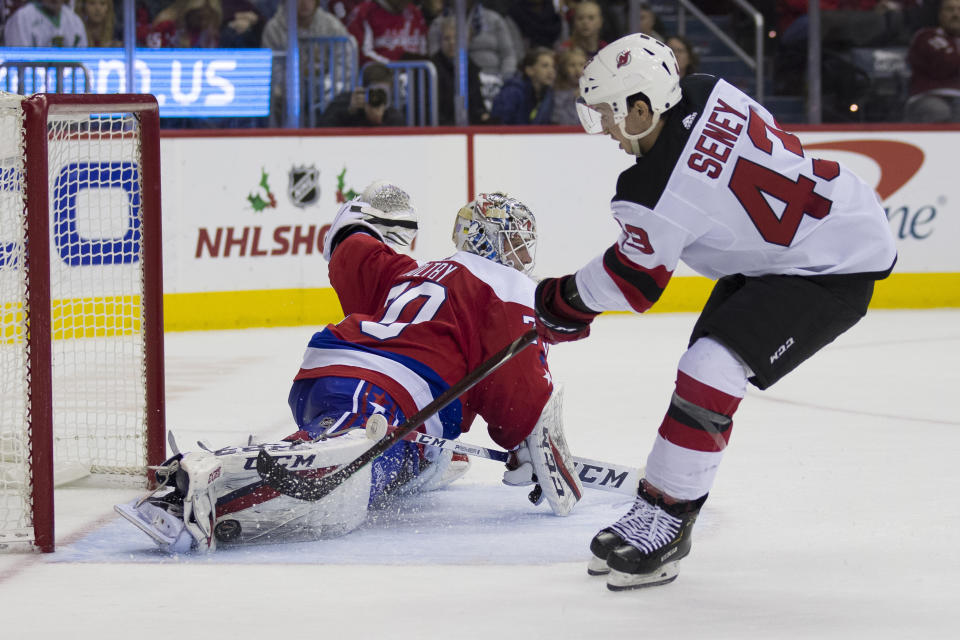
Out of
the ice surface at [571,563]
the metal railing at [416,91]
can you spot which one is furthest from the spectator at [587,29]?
the ice surface at [571,563]

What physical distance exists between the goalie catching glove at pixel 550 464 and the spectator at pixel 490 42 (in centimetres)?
502

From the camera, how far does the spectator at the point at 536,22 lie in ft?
25.9

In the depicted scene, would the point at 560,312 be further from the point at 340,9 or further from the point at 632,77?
the point at 340,9

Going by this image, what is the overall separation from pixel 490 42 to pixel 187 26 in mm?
1645

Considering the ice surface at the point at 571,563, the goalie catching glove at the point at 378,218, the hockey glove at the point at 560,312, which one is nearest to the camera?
the ice surface at the point at 571,563

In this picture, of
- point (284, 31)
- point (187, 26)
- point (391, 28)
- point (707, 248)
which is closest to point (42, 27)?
point (187, 26)

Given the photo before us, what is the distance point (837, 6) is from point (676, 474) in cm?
674

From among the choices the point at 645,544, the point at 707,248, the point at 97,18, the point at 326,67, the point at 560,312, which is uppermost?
the point at 97,18

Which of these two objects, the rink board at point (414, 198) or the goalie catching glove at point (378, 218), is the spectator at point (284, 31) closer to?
the rink board at point (414, 198)

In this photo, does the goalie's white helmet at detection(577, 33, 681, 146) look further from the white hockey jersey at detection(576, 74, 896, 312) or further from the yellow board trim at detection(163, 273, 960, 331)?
the yellow board trim at detection(163, 273, 960, 331)

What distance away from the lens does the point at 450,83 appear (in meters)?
7.42

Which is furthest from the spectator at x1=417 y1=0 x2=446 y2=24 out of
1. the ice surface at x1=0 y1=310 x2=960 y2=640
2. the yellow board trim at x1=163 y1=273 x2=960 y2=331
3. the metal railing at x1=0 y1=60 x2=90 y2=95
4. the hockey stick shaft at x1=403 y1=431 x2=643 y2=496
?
the hockey stick shaft at x1=403 y1=431 x2=643 y2=496

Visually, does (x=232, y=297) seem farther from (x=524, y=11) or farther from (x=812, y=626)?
(x=812, y=626)

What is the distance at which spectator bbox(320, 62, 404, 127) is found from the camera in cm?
700
